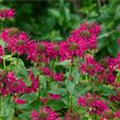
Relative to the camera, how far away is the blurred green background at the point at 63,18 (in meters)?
4.82

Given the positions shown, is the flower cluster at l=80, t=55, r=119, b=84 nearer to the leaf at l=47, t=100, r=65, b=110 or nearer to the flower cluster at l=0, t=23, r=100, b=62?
the flower cluster at l=0, t=23, r=100, b=62

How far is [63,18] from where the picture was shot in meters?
5.37

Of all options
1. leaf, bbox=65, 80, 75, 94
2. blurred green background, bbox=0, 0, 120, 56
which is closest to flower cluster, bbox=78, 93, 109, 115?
leaf, bbox=65, 80, 75, 94

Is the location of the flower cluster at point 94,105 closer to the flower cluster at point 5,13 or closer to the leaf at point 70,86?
the leaf at point 70,86

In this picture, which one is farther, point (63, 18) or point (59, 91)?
point (63, 18)

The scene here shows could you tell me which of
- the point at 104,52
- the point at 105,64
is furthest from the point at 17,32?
the point at 104,52

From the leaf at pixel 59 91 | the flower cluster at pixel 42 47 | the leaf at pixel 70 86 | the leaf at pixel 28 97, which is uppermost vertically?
the flower cluster at pixel 42 47

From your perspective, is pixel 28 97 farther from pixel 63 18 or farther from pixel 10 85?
pixel 63 18

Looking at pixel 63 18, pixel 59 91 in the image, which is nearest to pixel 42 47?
pixel 59 91

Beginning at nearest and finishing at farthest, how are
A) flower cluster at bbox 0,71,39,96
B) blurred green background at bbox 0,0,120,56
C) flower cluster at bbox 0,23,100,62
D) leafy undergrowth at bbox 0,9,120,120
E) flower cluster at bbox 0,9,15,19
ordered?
flower cluster at bbox 0,71,39,96
leafy undergrowth at bbox 0,9,120,120
flower cluster at bbox 0,23,100,62
flower cluster at bbox 0,9,15,19
blurred green background at bbox 0,0,120,56

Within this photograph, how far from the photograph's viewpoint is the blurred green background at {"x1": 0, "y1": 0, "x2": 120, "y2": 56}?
190 inches

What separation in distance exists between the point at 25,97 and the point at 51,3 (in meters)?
4.12

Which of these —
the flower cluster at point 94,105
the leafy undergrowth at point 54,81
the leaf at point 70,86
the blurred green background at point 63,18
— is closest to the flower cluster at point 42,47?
the leafy undergrowth at point 54,81

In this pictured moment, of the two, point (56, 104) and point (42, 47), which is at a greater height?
point (42, 47)
